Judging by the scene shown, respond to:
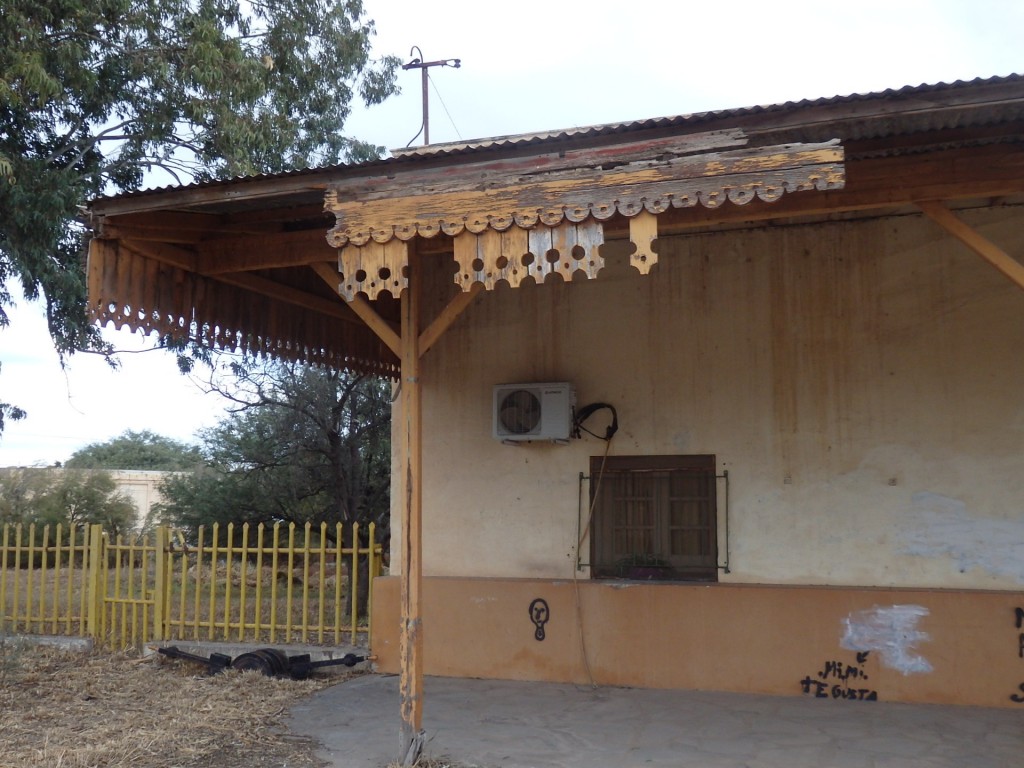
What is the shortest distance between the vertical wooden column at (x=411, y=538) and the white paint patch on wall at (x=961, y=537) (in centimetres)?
381

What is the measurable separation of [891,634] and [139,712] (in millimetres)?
5595

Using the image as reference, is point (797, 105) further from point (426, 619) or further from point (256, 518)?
point (256, 518)

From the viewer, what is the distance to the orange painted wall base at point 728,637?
6.82 metres

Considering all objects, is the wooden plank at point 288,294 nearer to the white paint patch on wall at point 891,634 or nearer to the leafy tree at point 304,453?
the leafy tree at point 304,453

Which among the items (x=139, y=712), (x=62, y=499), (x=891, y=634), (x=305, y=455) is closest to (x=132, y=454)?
(x=62, y=499)

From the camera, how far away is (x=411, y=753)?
556 cm

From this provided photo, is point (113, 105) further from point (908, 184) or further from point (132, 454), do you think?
point (132, 454)

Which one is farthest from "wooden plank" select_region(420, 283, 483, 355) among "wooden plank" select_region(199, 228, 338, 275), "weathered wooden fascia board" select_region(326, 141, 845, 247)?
"wooden plank" select_region(199, 228, 338, 275)

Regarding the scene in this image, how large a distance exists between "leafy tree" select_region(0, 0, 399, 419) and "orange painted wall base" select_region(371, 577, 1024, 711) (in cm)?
626

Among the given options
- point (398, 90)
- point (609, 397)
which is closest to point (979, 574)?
point (609, 397)

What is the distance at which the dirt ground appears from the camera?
5770 millimetres

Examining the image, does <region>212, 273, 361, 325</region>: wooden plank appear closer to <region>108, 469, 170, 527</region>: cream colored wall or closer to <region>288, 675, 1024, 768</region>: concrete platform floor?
<region>288, 675, 1024, 768</region>: concrete platform floor

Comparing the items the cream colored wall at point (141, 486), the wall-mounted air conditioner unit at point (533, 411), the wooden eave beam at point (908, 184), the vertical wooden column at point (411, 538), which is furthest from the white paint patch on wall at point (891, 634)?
the cream colored wall at point (141, 486)

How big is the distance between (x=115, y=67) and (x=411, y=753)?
33.6 ft
